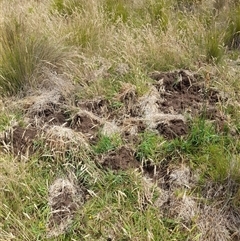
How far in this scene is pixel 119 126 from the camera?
9.44ft

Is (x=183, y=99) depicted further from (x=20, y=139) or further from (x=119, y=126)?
(x=20, y=139)

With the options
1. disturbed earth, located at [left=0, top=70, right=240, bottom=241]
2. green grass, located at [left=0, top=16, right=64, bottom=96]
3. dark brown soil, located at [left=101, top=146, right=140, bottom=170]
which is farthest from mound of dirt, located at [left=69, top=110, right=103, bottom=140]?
green grass, located at [left=0, top=16, right=64, bottom=96]

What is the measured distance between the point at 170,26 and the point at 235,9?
32.2 inches

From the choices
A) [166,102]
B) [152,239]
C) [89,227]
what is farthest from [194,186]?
[166,102]

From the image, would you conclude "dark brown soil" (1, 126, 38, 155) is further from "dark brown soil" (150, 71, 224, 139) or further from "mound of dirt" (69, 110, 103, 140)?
"dark brown soil" (150, 71, 224, 139)

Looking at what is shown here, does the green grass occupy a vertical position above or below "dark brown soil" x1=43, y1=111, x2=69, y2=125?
above

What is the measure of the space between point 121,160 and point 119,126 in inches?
16.5

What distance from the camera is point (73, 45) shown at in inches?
150

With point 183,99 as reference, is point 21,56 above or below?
above

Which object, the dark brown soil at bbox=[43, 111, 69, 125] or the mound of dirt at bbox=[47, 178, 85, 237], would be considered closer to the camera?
the mound of dirt at bbox=[47, 178, 85, 237]

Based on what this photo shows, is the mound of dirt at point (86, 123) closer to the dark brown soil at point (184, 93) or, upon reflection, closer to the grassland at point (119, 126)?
the grassland at point (119, 126)

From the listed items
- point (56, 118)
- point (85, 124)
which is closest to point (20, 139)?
point (56, 118)

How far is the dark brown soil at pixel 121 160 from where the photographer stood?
249 cm

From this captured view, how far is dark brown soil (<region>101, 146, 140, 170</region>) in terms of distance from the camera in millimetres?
2488
